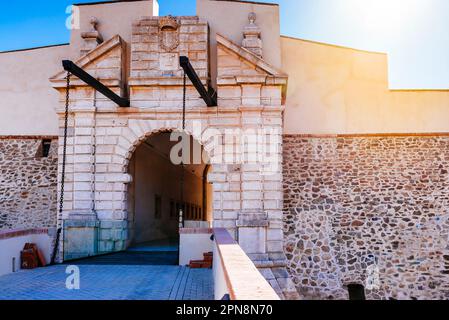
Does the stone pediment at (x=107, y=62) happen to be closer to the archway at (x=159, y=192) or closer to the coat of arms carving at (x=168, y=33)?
the coat of arms carving at (x=168, y=33)

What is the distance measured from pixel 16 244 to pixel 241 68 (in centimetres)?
624

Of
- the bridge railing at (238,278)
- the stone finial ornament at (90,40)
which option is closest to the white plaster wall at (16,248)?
the bridge railing at (238,278)

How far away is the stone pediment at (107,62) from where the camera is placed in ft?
35.8

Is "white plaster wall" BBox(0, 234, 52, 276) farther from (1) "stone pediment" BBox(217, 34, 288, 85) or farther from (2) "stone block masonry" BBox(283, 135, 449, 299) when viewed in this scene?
(2) "stone block masonry" BBox(283, 135, 449, 299)

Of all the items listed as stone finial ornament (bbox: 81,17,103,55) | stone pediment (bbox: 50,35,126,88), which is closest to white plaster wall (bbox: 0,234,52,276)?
stone pediment (bbox: 50,35,126,88)

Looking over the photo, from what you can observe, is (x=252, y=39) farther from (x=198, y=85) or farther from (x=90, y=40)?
(x=90, y=40)

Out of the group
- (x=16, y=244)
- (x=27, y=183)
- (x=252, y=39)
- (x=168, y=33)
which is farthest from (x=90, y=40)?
(x=16, y=244)

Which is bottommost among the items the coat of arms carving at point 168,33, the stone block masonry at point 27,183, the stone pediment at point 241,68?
the stone block masonry at point 27,183

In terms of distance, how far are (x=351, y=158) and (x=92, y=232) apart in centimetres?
750

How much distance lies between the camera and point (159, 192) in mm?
15031

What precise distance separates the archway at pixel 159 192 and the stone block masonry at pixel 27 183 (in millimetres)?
2727

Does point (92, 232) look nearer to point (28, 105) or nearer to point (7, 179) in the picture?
point (7, 179)
